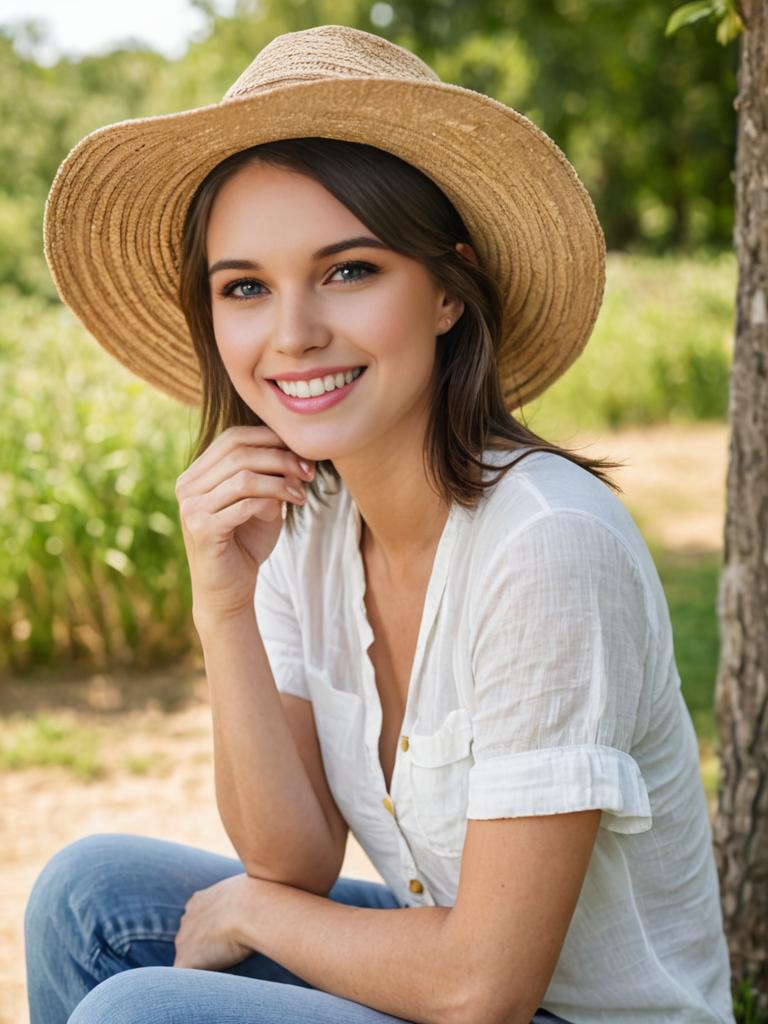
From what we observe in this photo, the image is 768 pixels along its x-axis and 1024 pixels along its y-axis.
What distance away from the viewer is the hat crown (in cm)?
167

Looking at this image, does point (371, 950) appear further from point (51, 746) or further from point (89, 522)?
point (89, 522)

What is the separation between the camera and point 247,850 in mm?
1943

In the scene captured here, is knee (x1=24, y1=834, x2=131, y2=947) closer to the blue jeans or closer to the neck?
the blue jeans

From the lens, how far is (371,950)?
1.61 meters

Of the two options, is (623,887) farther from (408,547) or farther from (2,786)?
(2,786)

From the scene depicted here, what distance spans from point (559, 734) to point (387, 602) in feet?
1.81

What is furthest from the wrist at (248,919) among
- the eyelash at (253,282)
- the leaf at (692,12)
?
the leaf at (692,12)

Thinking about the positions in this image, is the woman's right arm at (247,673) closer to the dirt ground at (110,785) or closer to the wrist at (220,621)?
the wrist at (220,621)

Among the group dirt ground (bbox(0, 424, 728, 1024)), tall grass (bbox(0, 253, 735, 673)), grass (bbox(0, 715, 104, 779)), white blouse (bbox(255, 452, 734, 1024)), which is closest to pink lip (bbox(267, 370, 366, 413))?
white blouse (bbox(255, 452, 734, 1024))

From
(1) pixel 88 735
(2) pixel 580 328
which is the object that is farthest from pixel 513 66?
(2) pixel 580 328

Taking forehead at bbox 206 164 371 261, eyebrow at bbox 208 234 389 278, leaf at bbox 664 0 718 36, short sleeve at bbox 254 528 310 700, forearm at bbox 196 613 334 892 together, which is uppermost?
leaf at bbox 664 0 718 36

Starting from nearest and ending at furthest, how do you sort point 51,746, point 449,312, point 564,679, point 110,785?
point 564,679
point 449,312
point 110,785
point 51,746

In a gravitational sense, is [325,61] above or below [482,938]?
above

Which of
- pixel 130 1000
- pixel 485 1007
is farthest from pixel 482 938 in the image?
pixel 130 1000
